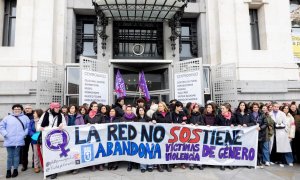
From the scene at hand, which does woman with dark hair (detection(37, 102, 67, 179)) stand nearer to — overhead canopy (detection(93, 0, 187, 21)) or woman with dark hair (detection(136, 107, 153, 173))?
woman with dark hair (detection(136, 107, 153, 173))

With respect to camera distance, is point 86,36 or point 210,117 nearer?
point 210,117

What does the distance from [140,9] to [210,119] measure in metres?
7.87

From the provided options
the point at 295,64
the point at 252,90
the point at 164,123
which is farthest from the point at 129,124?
the point at 295,64

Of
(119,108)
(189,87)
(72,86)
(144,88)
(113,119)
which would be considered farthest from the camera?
(144,88)

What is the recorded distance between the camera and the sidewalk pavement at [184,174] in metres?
6.34

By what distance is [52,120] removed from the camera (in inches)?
267

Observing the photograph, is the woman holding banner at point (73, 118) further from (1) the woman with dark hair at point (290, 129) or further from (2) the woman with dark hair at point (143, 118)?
(1) the woman with dark hair at point (290, 129)

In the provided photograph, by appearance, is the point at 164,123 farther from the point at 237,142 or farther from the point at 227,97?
the point at 227,97

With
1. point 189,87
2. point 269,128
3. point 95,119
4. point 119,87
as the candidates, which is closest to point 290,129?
point 269,128

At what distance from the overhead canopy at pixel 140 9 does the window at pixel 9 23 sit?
18.8 ft

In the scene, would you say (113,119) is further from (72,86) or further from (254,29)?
(254,29)

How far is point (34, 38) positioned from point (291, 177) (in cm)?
1351

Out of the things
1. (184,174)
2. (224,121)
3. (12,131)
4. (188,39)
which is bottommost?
(184,174)

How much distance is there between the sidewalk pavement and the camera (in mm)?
6344
